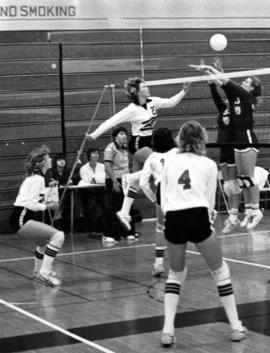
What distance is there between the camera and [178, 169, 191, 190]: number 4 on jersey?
26.8 ft

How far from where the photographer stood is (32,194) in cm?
1180

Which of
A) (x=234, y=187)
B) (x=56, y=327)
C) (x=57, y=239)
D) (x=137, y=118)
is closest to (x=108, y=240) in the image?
(x=234, y=187)

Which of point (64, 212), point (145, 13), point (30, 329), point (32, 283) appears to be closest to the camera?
point (30, 329)

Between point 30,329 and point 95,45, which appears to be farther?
point 95,45

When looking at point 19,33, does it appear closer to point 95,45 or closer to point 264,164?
point 95,45

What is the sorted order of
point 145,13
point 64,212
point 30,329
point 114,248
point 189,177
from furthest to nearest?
point 145,13 < point 64,212 < point 114,248 < point 30,329 < point 189,177

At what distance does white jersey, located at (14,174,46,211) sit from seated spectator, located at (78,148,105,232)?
18.0 feet

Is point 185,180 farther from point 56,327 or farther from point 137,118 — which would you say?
point 137,118

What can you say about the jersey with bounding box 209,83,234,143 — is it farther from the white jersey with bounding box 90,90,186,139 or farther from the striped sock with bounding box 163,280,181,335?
the striped sock with bounding box 163,280,181,335

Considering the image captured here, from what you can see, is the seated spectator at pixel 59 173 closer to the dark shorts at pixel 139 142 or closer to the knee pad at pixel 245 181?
the dark shorts at pixel 139 142

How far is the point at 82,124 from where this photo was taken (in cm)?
1853

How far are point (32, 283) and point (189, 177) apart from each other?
14.9ft

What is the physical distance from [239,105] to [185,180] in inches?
214

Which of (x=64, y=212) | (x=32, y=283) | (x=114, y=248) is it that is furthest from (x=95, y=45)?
(x=32, y=283)
